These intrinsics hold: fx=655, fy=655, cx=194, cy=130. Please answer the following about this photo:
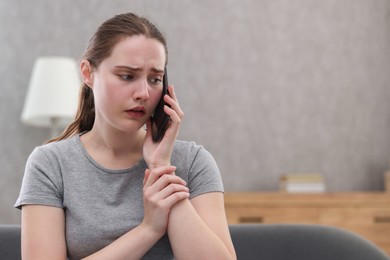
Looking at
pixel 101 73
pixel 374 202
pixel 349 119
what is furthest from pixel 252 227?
pixel 349 119

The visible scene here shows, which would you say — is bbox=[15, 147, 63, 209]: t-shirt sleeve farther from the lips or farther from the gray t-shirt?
the lips

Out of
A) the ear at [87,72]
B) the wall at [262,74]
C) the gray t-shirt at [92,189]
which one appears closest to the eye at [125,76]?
the ear at [87,72]

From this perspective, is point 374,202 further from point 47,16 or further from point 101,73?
point 101,73

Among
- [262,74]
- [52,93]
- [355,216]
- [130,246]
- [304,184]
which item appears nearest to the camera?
[130,246]

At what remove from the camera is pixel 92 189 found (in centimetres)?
157

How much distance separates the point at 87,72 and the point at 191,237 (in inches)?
19.3

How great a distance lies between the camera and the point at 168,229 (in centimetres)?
154

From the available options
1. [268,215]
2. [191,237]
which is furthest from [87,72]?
[268,215]

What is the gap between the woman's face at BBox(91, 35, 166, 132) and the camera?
1.51m

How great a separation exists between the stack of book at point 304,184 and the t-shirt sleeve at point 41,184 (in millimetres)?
2451

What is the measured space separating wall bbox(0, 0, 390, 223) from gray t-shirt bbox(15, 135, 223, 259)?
7.92ft

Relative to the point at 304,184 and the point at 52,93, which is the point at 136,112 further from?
the point at 304,184

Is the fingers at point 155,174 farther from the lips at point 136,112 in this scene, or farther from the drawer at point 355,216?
the drawer at point 355,216

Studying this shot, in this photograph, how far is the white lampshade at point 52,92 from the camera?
359cm
